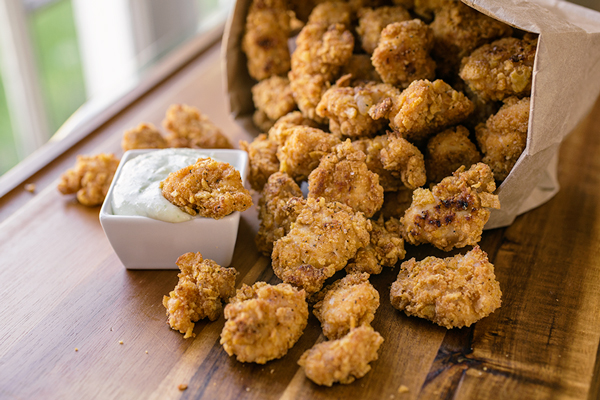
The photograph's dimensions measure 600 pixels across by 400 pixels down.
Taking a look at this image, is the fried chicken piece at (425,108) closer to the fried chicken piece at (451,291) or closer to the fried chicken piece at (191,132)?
the fried chicken piece at (451,291)

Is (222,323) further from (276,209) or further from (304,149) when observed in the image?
(304,149)

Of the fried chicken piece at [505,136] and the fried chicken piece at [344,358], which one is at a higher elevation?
the fried chicken piece at [505,136]

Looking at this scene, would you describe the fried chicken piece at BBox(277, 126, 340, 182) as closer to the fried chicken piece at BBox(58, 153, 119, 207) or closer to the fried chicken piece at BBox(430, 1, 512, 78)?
the fried chicken piece at BBox(430, 1, 512, 78)

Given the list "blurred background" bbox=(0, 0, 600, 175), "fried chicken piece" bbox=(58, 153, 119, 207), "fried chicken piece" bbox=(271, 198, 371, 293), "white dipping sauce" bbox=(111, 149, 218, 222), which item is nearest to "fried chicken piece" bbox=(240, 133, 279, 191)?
"white dipping sauce" bbox=(111, 149, 218, 222)

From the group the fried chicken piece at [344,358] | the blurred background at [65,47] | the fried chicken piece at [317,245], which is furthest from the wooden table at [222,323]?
the blurred background at [65,47]

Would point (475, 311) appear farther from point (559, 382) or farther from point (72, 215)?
point (72, 215)
